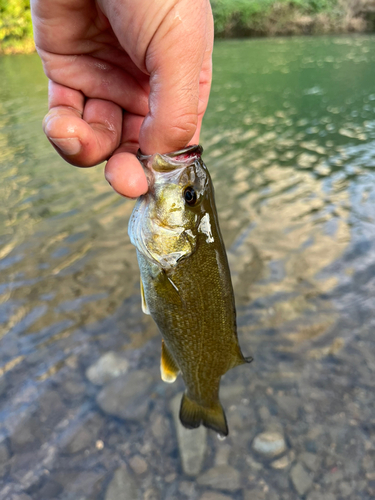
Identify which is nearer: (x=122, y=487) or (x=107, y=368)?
(x=122, y=487)

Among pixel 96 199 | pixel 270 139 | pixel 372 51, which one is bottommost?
pixel 372 51

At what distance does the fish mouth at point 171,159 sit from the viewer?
5.96 feet

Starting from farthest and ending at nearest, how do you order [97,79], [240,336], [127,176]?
[240,336]
[97,79]
[127,176]

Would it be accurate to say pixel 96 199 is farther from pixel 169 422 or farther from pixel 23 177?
pixel 169 422

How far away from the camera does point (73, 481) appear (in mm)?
2846

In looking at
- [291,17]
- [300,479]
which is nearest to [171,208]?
[300,479]

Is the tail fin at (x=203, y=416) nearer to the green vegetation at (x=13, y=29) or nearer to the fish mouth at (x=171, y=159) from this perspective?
the fish mouth at (x=171, y=159)

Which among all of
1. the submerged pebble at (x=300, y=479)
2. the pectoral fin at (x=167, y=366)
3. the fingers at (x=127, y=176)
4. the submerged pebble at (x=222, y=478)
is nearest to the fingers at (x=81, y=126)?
the fingers at (x=127, y=176)

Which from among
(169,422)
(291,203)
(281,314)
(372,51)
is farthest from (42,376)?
(372,51)

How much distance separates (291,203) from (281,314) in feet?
8.85

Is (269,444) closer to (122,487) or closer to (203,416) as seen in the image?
(203,416)

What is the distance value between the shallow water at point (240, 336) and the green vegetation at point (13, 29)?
24.8 m

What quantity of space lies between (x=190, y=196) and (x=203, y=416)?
1.55 metres

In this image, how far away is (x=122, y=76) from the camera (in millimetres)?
2355
